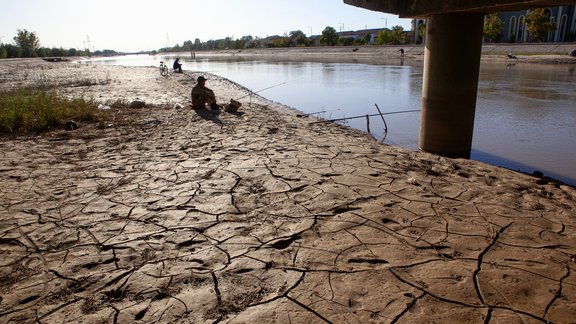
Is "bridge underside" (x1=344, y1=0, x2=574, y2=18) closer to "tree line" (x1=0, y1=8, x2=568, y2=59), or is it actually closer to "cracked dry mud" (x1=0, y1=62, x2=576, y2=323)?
"cracked dry mud" (x1=0, y1=62, x2=576, y2=323)

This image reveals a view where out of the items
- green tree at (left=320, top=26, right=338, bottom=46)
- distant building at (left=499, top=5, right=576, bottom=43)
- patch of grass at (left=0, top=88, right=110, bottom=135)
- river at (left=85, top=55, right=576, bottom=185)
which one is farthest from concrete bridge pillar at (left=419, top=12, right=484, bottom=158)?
green tree at (left=320, top=26, right=338, bottom=46)

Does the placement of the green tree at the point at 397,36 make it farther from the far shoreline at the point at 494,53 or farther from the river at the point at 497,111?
the river at the point at 497,111

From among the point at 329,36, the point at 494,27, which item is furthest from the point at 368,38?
the point at 494,27

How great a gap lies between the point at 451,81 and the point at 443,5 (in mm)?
1572

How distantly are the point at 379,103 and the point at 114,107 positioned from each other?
402 inches

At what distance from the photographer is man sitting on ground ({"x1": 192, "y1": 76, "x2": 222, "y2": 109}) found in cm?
1078

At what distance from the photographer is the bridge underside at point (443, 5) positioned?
19.7 feet

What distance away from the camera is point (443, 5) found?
22.6 ft

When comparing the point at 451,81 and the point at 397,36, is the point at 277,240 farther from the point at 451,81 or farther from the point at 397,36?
the point at 397,36

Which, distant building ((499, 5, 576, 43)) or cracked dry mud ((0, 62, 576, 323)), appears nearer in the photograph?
cracked dry mud ((0, 62, 576, 323))

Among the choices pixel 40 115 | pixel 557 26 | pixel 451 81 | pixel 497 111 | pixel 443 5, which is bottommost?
pixel 497 111

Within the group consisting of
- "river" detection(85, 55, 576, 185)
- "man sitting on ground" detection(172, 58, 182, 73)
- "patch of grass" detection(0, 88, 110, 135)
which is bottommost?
"river" detection(85, 55, 576, 185)

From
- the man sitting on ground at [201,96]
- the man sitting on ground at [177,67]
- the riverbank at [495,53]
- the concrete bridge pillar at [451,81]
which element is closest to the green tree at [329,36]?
the riverbank at [495,53]

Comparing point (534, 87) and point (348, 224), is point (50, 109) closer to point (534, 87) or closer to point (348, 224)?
point (348, 224)
